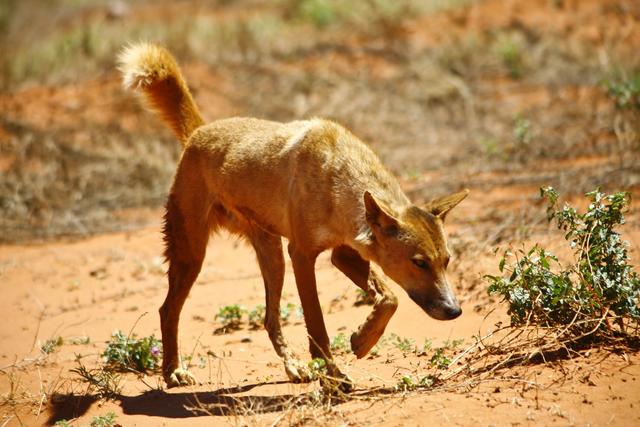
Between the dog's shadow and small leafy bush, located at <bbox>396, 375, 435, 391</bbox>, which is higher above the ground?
the dog's shadow

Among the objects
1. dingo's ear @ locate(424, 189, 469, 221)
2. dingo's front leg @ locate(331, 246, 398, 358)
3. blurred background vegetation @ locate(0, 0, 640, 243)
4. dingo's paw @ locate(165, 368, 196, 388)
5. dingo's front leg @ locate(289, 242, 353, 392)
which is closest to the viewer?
dingo's front leg @ locate(331, 246, 398, 358)

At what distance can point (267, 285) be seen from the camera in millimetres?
6961

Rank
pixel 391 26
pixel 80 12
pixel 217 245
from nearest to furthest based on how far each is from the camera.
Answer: pixel 217 245, pixel 391 26, pixel 80 12

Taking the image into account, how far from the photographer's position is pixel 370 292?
19.9 ft

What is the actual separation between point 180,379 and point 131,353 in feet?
2.08

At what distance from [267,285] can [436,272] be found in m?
1.94

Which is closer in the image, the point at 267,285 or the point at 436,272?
the point at 436,272

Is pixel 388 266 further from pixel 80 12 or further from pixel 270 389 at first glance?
pixel 80 12

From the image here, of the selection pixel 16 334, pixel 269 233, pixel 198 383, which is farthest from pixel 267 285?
pixel 16 334

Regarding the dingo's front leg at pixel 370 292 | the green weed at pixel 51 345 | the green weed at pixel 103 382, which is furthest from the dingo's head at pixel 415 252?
the green weed at pixel 51 345

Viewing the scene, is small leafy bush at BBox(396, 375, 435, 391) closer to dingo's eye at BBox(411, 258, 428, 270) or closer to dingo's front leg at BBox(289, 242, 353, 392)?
dingo's front leg at BBox(289, 242, 353, 392)

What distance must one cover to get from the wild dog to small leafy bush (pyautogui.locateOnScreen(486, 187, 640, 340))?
0.73 metres

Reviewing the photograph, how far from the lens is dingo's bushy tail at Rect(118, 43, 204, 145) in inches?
284

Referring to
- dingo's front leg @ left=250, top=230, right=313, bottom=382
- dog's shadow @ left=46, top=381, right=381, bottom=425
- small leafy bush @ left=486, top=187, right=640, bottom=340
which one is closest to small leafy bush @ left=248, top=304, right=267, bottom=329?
dingo's front leg @ left=250, top=230, right=313, bottom=382
